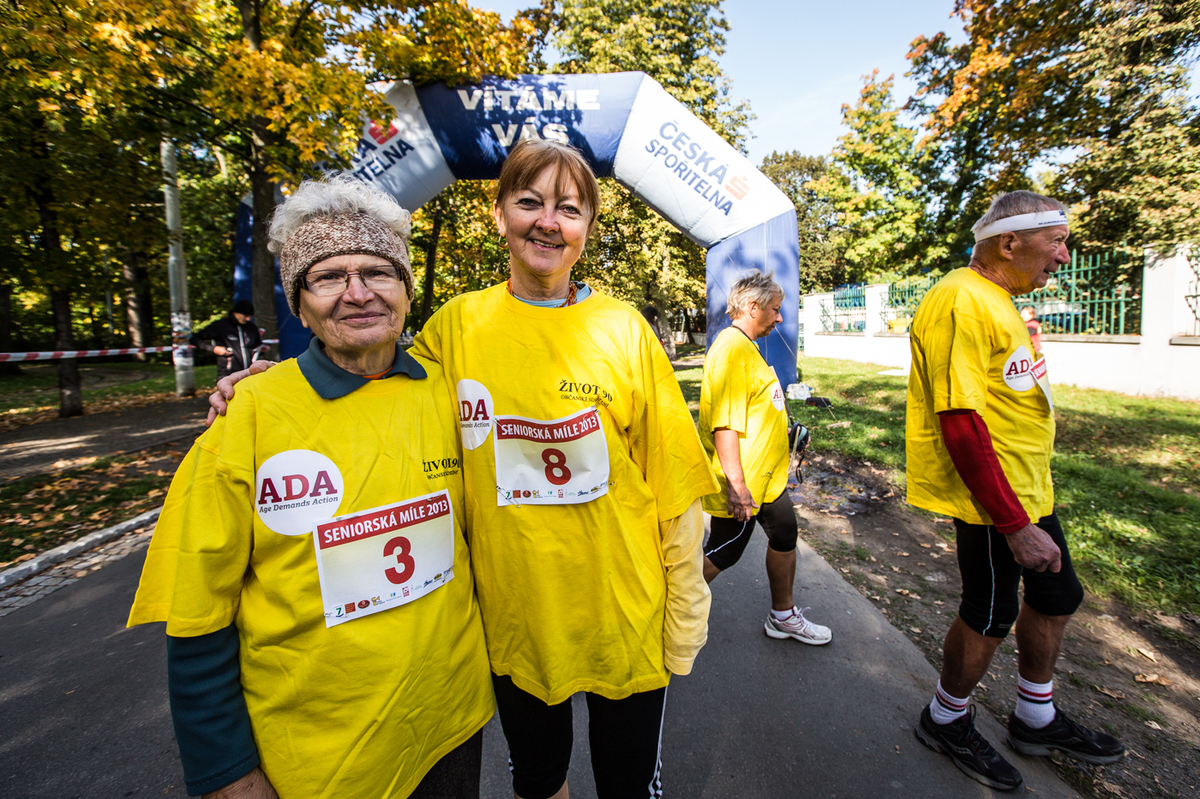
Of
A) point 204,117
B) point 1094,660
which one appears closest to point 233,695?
point 1094,660

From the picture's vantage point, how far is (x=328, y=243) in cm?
122

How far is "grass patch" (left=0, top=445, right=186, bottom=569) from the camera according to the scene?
15.6 feet

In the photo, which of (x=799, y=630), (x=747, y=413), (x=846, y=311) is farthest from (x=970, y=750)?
(x=846, y=311)

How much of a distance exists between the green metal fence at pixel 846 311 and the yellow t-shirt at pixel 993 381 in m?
17.1

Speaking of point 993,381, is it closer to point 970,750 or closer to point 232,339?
point 970,750

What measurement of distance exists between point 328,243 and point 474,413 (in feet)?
1.65

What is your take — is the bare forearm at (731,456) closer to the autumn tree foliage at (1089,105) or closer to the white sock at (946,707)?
the white sock at (946,707)

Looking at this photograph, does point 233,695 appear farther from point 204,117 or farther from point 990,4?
point 990,4

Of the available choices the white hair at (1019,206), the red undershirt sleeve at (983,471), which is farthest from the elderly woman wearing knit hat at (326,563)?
the white hair at (1019,206)

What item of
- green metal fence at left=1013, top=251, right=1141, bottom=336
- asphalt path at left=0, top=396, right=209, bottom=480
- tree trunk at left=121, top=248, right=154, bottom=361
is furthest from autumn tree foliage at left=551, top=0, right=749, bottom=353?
tree trunk at left=121, top=248, right=154, bottom=361

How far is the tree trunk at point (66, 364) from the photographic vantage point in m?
10.2

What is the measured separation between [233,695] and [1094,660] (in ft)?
12.3

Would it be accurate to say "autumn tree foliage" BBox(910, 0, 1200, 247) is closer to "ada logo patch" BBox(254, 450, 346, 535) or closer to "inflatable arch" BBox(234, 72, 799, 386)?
"inflatable arch" BBox(234, 72, 799, 386)

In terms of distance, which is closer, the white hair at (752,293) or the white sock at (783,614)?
the white hair at (752,293)
